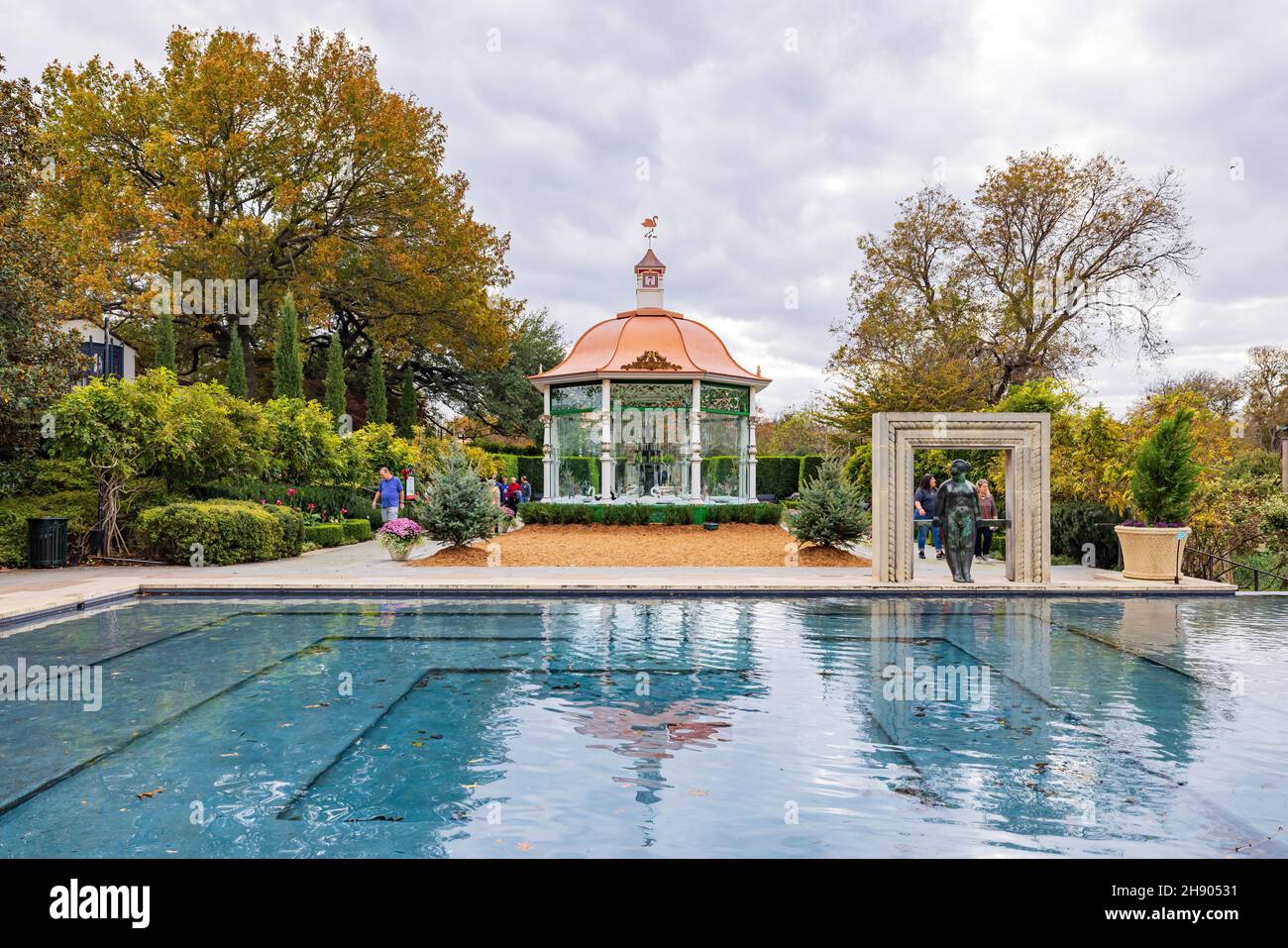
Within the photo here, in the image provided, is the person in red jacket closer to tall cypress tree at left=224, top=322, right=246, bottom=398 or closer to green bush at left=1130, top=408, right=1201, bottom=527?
tall cypress tree at left=224, top=322, right=246, bottom=398

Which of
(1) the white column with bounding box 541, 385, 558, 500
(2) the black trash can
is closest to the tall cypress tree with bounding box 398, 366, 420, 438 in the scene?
(1) the white column with bounding box 541, 385, 558, 500

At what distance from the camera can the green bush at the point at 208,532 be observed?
13305 mm

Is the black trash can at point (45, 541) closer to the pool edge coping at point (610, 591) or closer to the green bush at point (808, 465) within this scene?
the pool edge coping at point (610, 591)

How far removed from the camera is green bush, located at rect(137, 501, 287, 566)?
13305mm

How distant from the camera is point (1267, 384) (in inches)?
1553

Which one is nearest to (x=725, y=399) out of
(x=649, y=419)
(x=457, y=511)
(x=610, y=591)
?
(x=649, y=419)

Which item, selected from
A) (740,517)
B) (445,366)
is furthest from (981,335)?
(445,366)

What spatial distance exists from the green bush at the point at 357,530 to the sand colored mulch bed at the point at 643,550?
3.47m

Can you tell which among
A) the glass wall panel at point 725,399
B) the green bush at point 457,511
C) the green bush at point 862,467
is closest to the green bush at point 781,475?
the green bush at point 862,467

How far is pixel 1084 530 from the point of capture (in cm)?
1433

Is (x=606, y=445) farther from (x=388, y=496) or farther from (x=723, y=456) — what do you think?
(x=388, y=496)
